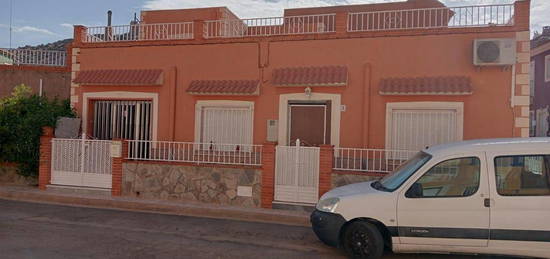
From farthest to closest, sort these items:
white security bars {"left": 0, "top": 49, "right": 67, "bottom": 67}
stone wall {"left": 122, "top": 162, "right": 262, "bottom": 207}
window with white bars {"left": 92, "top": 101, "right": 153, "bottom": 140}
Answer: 1. white security bars {"left": 0, "top": 49, "right": 67, "bottom": 67}
2. window with white bars {"left": 92, "top": 101, "right": 153, "bottom": 140}
3. stone wall {"left": 122, "top": 162, "right": 262, "bottom": 207}

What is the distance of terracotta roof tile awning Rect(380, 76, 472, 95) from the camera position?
9.30m

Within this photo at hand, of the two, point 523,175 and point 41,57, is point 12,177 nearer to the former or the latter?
point 41,57

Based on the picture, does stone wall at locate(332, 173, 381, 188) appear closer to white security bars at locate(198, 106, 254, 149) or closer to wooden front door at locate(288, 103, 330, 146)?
wooden front door at locate(288, 103, 330, 146)

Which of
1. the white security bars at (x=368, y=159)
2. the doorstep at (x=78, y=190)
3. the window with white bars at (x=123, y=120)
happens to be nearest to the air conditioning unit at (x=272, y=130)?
the white security bars at (x=368, y=159)

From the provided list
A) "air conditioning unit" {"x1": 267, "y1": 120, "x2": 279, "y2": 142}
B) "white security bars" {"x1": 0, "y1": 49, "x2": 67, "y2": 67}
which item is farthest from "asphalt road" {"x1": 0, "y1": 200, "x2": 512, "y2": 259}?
"white security bars" {"x1": 0, "y1": 49, "x2": 67, "y2": 67}

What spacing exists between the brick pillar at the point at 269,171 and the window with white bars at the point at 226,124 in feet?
6.07

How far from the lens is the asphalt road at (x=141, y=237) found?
6.04m

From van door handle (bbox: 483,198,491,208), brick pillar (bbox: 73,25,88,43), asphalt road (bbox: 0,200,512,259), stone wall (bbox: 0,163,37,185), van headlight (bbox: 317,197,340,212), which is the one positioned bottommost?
asphalt road (bbox: 0,200,512,259)

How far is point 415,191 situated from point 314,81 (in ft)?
17.0

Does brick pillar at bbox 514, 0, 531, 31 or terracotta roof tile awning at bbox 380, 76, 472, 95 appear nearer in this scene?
brick pillar at bbox 514, 0, 531, 31

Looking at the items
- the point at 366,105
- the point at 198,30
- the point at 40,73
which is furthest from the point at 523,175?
the point at 40,73

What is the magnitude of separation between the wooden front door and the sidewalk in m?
2.42

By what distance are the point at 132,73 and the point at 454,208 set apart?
937 centimetres

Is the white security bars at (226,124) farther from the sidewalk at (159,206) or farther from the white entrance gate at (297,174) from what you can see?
the sidewalk at (159,206)
